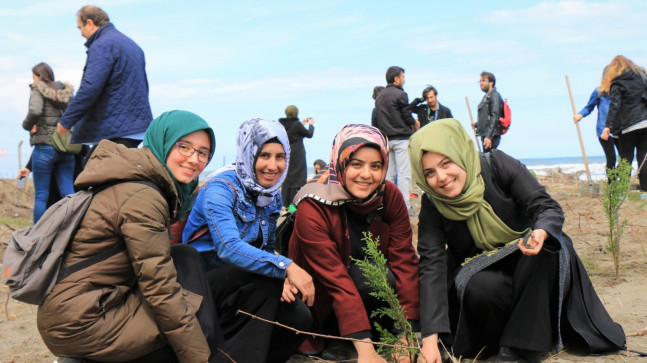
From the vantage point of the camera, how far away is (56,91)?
6.10 meters

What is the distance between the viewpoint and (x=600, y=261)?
4.99m

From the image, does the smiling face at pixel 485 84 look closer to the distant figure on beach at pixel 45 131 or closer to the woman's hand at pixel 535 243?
the distant figure on beach at pixel 45 131

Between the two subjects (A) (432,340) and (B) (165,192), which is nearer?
(B) (165,192)

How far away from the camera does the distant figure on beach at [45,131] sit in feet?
19.7

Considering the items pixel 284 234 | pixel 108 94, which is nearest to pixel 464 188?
pixel 284 234

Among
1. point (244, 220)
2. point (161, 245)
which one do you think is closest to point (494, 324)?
point (244, 220)

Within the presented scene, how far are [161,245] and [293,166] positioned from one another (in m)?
8.20

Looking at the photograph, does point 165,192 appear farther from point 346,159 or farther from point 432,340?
point 432,340

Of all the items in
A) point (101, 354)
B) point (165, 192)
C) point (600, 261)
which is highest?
point (165, 192)

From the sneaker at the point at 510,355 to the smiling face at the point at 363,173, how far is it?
102 cm

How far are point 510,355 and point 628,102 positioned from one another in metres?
6.11


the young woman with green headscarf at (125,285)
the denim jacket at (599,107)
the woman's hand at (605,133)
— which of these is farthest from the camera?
the denim jacket at (599,107)

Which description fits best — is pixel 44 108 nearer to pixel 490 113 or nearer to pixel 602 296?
pixel 602 296

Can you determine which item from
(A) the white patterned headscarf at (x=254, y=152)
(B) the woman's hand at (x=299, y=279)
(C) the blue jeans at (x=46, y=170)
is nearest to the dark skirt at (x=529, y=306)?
(B) the woman's hand at (x=299, y=279)
